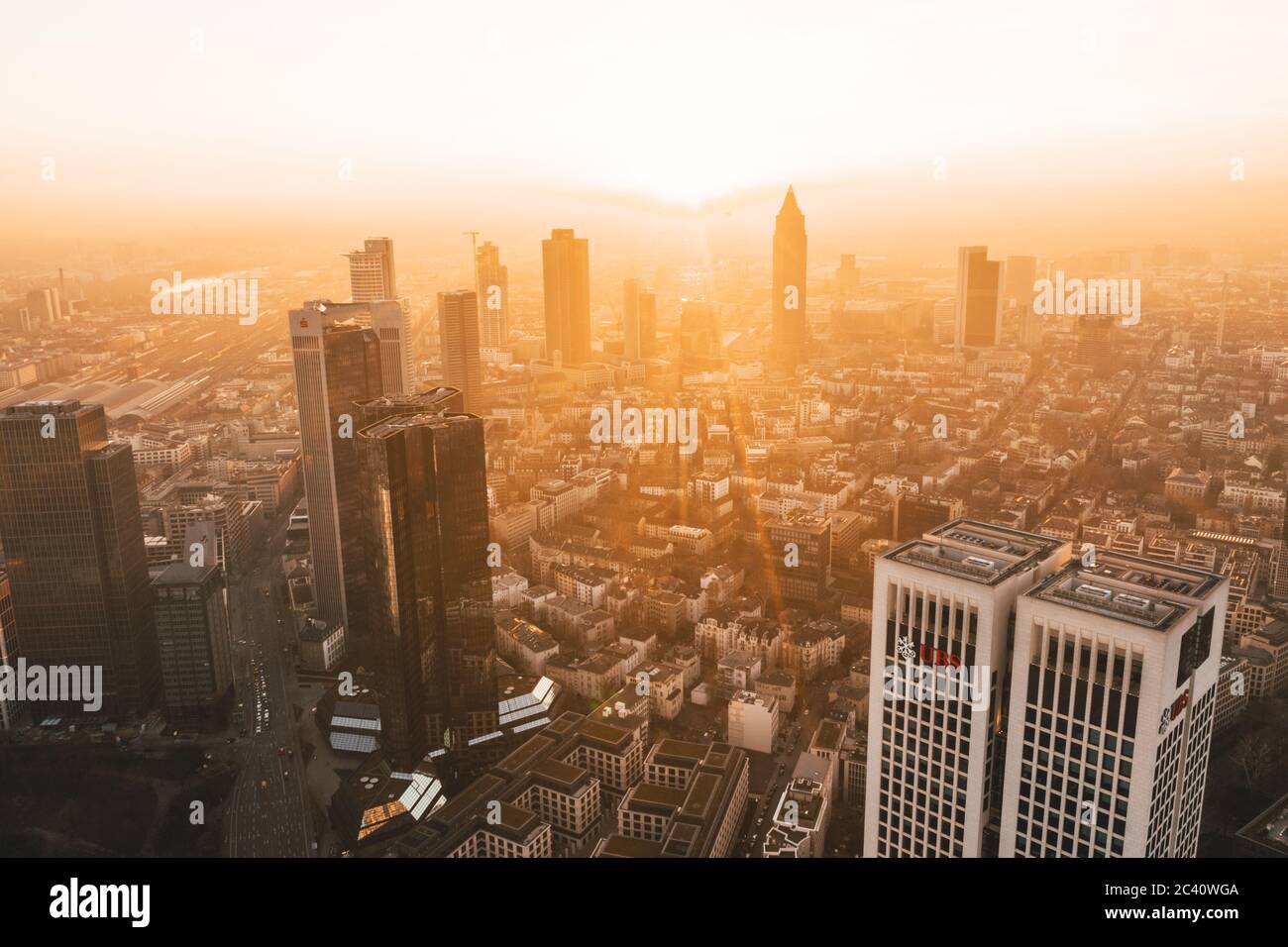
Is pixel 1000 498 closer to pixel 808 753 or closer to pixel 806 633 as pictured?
pixel 806 633

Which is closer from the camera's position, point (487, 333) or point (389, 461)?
point (389, 461)

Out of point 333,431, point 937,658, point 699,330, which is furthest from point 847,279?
point 937,658

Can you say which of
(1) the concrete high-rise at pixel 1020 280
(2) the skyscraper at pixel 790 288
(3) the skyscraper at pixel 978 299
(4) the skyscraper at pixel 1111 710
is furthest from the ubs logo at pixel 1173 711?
(1) the concrete high-rise at pixel 1020 280
